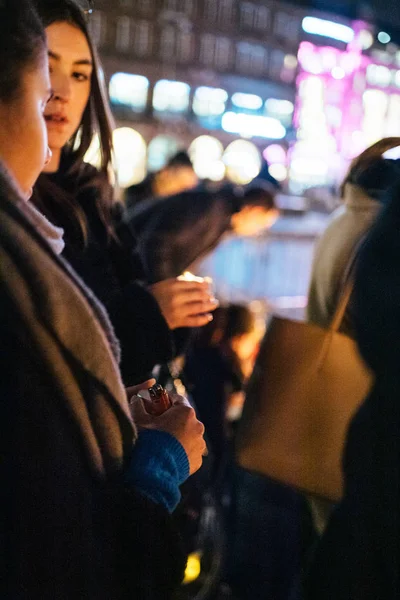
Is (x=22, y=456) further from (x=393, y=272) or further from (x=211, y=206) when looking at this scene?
(x=211, y=206)

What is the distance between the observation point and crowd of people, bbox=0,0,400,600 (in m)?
0.73

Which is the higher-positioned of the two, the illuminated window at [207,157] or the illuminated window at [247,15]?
the illuminated window at [247,15]

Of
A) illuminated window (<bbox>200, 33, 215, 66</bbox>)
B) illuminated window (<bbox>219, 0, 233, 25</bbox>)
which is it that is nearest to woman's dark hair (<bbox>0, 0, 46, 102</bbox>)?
illuminated window (<bbox>219, 0, 233, 25</bbox>)

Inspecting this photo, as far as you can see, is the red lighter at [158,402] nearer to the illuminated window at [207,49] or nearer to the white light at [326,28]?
the white light at [326,28]

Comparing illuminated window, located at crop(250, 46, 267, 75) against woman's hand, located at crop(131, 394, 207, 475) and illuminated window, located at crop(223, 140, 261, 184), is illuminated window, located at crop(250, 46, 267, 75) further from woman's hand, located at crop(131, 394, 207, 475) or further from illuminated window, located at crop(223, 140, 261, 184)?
woman's hand, located at crop(131, 394, 207, 475)

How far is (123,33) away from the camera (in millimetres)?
21406

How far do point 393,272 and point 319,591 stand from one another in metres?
0.61

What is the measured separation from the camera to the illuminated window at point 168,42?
21.5 m

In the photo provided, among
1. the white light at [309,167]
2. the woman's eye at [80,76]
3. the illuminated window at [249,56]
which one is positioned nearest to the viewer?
the woman's eye at [80,76]

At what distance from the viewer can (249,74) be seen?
24.8m

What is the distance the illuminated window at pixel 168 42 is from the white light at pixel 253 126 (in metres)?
3.30

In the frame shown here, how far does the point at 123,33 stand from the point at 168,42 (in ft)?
6.19

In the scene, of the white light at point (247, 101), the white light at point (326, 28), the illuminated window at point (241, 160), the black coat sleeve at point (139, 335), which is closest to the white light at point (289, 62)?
the white light at point (247, 101)

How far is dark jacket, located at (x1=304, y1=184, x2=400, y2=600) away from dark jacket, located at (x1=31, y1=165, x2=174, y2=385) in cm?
61
